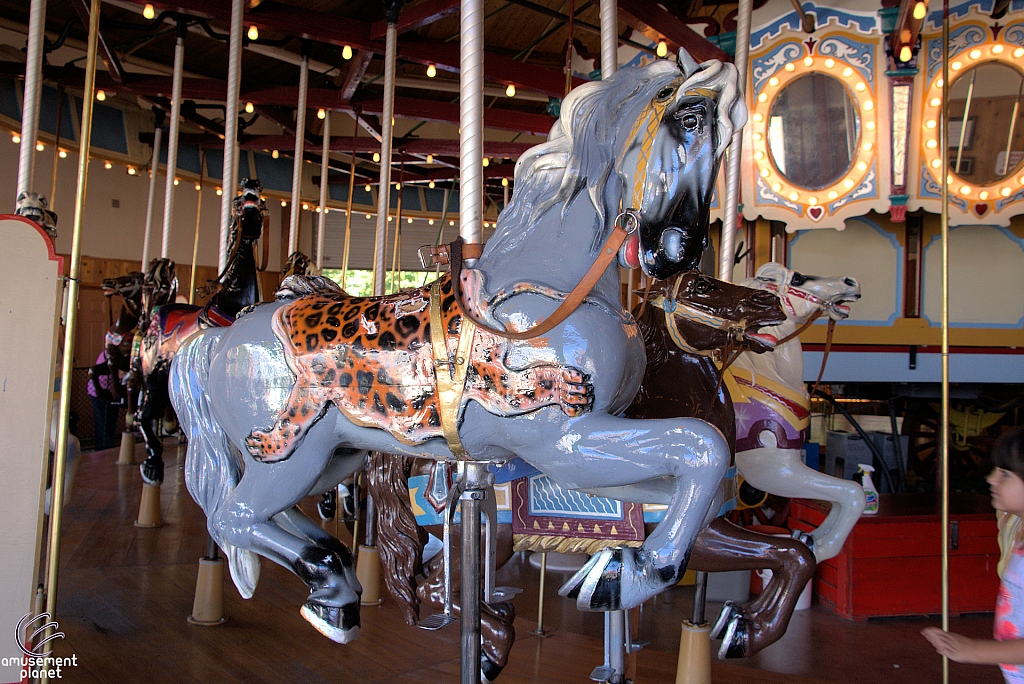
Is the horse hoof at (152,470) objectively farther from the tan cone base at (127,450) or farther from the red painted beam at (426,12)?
the red painted beam at (426,12)

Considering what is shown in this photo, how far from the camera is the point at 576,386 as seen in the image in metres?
1.36

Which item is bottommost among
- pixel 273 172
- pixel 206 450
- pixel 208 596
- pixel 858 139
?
pixel 208 596

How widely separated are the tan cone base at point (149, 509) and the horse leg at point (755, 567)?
3.41 m

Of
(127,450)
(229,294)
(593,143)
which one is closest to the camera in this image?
(593,143)

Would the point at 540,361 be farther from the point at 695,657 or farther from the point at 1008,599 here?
the point at 695,657

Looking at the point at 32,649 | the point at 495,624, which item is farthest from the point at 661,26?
the point at 32,649

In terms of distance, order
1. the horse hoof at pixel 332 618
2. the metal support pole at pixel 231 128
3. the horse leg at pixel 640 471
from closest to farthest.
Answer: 1. the horse leg at pixel 640 471
2. the horse hoof at pixel 332 618
3. the metal support pole at pixel 231 128

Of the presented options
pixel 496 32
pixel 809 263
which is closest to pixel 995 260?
pixel 809 263

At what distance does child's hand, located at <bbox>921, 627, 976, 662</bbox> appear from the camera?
1412 millimetres

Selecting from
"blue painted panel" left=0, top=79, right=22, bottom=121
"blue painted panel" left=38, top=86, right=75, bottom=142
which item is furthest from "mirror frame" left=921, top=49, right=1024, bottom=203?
"blue painted panel" left=0, top=79, right=22, bottom=121

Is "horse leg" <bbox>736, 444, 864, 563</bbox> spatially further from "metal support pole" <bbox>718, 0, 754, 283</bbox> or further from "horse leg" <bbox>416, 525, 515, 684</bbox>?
"horse leg" <bbox>416, 525, 515, 684</bbox>

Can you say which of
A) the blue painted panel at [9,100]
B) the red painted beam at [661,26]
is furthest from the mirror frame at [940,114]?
the blue painted panel at [9,100]

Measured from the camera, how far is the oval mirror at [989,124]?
552cm

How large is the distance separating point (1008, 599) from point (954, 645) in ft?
0.71
